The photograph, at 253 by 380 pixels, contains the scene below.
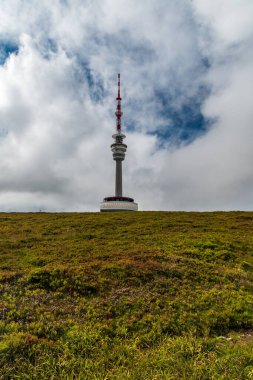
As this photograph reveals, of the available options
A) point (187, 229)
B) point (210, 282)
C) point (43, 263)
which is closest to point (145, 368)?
point (210, 282)

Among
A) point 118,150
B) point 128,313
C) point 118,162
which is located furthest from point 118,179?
point 128,313

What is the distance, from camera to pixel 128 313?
10453mm

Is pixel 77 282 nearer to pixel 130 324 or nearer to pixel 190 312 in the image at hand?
pixel 130 324

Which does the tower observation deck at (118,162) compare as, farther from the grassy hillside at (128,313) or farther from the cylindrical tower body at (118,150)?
the grassy hillside at (128,313)

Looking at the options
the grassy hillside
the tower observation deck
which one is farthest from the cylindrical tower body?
the grassy hillside

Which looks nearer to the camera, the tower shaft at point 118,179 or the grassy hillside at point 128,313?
the grassy hillside at point 128,313

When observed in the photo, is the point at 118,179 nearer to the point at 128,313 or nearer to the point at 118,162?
the point at 118,162

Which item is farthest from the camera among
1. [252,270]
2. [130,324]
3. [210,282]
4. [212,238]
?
[212,238]

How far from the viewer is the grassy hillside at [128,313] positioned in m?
7.38

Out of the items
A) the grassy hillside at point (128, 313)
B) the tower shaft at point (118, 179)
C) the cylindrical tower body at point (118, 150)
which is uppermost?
the cylindrical tower body at point (118, 150)

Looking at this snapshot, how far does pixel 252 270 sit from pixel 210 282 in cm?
440

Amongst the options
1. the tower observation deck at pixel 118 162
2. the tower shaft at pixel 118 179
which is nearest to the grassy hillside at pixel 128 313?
the tower observation deck at pixel 118 162

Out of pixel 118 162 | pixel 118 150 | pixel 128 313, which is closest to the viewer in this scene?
pixel 128 313

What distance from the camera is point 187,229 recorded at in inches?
1134
